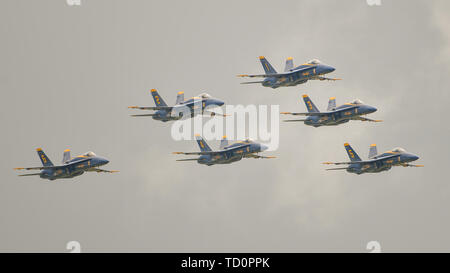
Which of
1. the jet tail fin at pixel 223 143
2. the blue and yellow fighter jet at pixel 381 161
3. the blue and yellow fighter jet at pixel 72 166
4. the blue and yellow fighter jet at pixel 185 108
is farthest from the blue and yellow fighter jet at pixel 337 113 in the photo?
the blue and yellow fighter jet at pixel 72 166

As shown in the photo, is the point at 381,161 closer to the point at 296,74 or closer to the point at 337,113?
the point at 337,113

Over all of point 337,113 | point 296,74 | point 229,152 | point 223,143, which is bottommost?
point 229,152

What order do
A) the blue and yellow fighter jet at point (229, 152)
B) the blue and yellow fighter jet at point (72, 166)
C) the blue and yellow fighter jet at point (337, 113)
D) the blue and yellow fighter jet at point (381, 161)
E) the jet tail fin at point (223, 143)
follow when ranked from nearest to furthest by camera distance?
the blue and yellow fighter jet at point (72, 166), the blue and yellow fighter jet at point (381, 161), the blue and yellow fighter jet at point (229, 152), the blue and yellow fighter jet at point (337, 113), the jet tail fin at point (223, 143)

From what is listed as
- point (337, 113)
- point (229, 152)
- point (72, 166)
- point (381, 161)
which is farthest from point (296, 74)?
point (72, 166)

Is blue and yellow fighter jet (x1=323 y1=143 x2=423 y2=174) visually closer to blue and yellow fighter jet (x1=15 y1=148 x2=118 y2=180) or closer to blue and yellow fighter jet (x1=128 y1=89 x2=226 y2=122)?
blue and yellow fighter jet (x1=128 y1=89 x2=226 y2=122)

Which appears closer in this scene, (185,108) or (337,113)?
(337,113)

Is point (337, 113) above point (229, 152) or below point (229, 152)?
above

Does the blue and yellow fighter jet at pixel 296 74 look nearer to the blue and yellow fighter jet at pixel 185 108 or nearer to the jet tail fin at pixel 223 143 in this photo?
the blue and yellow fighter jet at pixel 185 108

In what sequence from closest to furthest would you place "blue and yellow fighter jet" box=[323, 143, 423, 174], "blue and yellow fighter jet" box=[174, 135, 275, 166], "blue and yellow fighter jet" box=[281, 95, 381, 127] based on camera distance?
"blue and yellow fighter jet" box=[323, 143, 423, 174] < "blue and yellow fighter jet" box=[174, 135, 275, 166] < "blue and yellow fighter jet" box=[281, 95, 381, 127]

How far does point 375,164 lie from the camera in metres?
160

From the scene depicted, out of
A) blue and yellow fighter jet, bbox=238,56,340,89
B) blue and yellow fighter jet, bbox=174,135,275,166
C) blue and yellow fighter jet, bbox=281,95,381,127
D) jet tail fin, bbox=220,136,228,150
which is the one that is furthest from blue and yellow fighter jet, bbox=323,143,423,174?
jet tail fin, bbox=220,136,228,150

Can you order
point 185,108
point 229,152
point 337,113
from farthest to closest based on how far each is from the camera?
point 185,108 < point 337,113 < point 229,152
